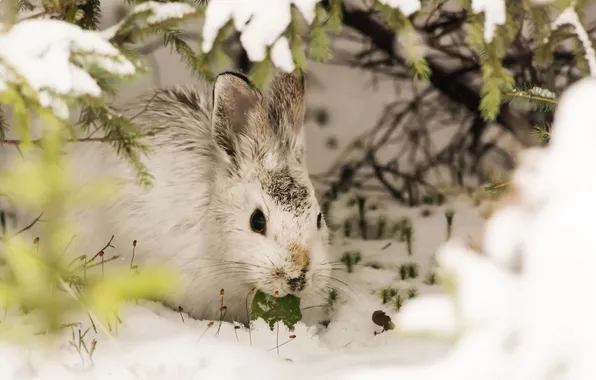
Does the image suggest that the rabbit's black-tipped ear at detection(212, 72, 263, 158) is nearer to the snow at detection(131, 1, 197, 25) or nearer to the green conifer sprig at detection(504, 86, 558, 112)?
the snow at detection(131, 1, 197, 25)

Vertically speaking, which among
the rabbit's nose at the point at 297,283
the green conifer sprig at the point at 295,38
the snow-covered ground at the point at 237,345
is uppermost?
the green conifer sprig at the point at 295,38

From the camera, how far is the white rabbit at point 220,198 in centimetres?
315

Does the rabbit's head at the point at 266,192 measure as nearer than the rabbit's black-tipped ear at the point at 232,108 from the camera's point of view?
Yes

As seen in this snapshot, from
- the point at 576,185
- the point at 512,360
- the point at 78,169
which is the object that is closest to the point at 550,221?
the point at 576,185

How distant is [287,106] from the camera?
3477 mm

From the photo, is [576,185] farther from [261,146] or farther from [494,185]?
[261,146]

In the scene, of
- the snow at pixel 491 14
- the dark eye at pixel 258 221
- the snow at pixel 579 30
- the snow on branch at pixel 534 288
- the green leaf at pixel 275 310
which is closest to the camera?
the snow on branch at pixel 534 288

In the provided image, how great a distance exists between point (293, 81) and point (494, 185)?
49.8 inches

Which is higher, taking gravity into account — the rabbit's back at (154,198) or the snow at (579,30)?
the snow at (579,30)

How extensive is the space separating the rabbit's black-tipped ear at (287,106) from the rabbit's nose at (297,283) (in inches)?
32.3

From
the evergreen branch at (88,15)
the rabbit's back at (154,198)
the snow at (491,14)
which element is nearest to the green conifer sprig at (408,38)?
the snow at (491,14)

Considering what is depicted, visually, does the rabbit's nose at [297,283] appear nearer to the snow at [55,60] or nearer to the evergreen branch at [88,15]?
the snow at [55,60]

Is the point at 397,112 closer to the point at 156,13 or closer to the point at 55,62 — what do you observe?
the point at 156,13

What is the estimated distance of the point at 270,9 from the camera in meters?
2.23
